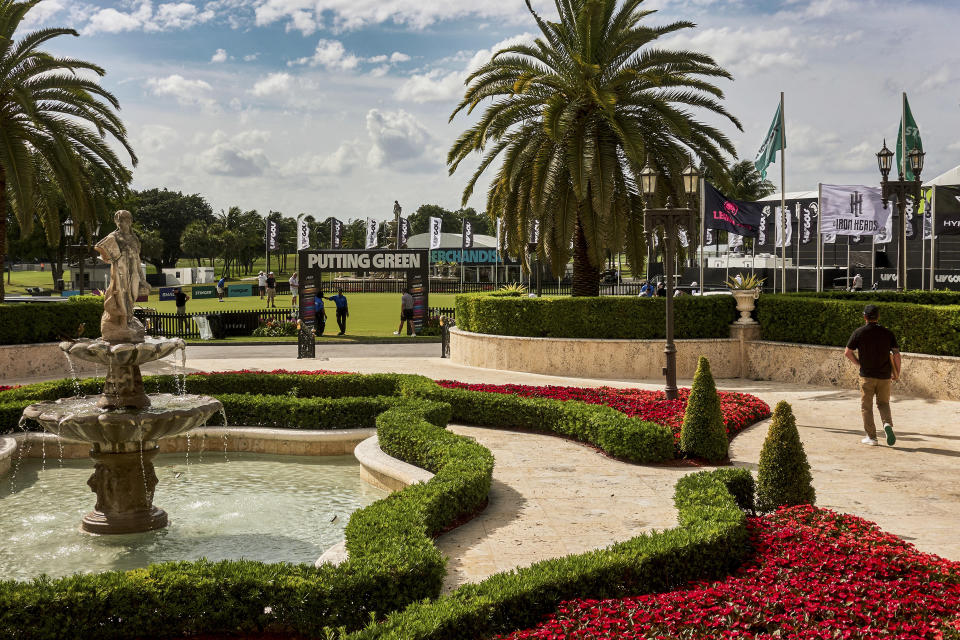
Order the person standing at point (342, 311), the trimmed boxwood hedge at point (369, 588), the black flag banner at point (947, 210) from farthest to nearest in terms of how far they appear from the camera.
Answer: the person standing at point (342, 311) < the black flag banner at point (947, 210) < the trimmed boxwood hedge at point (369, 588)

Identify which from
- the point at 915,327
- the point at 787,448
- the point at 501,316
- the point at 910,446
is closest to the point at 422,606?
the point at 787,448

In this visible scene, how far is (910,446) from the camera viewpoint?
10.9m

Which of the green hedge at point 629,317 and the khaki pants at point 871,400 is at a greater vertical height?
the green hedge at point 629,317

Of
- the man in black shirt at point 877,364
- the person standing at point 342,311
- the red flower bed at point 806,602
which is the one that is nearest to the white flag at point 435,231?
the person standing at point 342,311

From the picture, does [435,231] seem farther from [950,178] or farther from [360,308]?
[950,178]

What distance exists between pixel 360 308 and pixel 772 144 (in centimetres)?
2446

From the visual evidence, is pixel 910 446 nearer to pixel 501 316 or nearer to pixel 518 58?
pixel 501 316

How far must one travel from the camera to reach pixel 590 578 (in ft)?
18.2

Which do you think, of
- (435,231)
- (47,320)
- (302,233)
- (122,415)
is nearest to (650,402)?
(122,415)

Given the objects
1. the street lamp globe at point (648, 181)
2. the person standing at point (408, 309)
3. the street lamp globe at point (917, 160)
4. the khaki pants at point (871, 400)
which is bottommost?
the khaki pants at point (871, 400)

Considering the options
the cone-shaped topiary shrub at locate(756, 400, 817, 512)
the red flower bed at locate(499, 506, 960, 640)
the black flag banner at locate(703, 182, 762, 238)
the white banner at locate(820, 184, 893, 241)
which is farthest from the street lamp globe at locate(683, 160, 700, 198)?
the white banner at locate(820, 184, 893, 241)

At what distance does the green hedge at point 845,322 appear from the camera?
46.8 feet

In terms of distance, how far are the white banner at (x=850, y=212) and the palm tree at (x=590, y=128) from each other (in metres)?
4.62

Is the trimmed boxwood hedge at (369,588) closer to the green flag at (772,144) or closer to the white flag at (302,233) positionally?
the green flag at (772,144)
